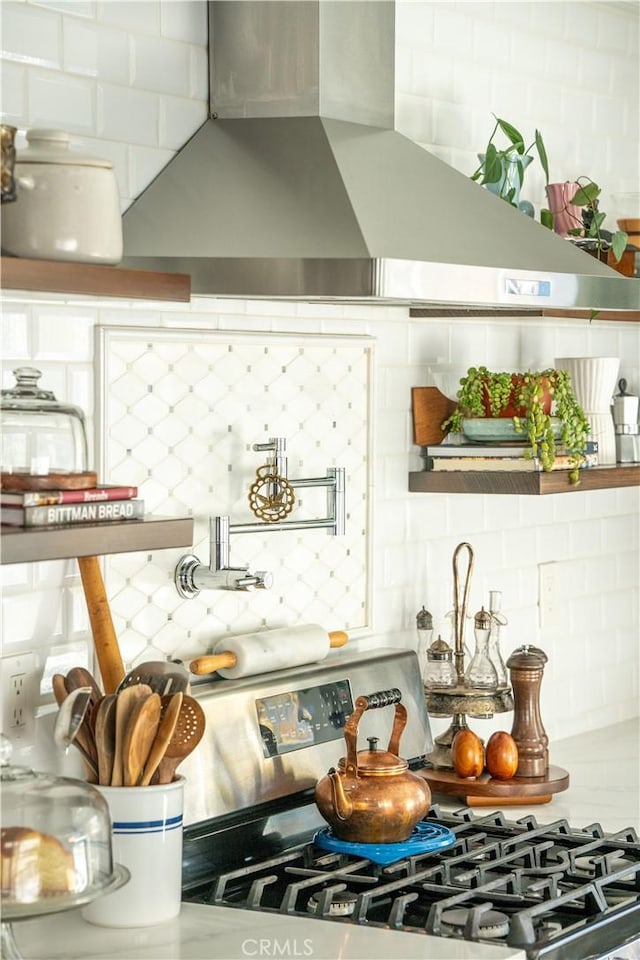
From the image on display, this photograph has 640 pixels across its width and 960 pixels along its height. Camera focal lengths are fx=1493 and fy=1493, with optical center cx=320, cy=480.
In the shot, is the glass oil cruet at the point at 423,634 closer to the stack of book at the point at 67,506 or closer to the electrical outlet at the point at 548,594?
the electrical outlet at the point at 548,594

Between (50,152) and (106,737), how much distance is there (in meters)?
0.78

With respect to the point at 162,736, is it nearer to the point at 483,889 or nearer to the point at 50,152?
the point at 483,889

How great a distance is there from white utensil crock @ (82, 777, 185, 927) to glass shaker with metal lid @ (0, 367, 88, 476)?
0.46 metres

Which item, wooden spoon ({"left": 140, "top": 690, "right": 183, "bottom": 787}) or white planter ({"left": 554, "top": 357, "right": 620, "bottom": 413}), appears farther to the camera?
white planter ({"left": 554, "top": 357, "right": 620, "bottom": 413})

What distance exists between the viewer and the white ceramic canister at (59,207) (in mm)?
1835

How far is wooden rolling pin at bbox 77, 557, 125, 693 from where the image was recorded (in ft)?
7.23

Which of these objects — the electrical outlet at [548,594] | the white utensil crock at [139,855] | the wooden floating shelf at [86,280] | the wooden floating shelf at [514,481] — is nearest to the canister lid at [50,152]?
the wooden floating shelf at [86,280]

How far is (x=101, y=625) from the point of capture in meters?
2.22

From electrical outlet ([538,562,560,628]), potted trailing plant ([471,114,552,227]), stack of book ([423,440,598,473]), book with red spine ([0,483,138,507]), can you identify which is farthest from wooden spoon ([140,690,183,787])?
electrical outlet ([538,562,560,628])

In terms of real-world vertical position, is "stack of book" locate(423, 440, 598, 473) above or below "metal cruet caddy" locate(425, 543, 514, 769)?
above

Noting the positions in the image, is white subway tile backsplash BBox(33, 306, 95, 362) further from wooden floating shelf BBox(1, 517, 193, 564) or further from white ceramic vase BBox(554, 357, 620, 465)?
white ceramic vase BBox(554, 357, 620, 465)

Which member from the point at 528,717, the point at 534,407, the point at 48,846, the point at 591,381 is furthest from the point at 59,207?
the point at 591,381

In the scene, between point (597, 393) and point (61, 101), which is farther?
point (597, 393)

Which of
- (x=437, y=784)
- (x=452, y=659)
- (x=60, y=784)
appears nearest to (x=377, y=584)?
(x=452, y=659)
